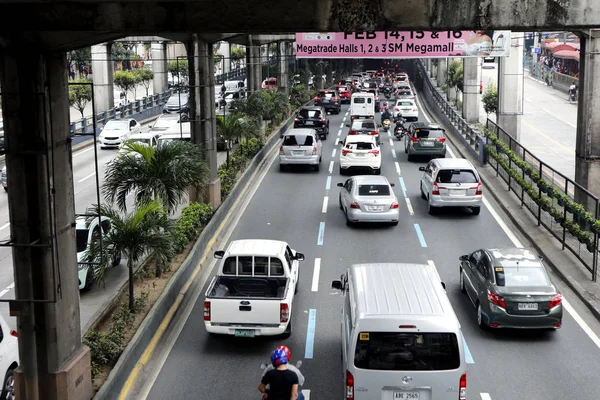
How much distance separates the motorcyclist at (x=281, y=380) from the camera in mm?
10602

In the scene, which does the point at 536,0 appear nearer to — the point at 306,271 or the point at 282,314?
the point at 282,314

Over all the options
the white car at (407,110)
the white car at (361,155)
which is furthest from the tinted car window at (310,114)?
the white car at (361,155)

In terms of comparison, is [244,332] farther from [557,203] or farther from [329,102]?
[329,102]

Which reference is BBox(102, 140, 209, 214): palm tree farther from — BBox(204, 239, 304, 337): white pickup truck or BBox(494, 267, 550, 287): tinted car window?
BBox(494, 267, 550, 287): tinted car window

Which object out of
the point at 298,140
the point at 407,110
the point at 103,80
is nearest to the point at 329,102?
the point at 407,110

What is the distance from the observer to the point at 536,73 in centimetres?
11431

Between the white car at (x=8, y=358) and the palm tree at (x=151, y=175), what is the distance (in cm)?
589

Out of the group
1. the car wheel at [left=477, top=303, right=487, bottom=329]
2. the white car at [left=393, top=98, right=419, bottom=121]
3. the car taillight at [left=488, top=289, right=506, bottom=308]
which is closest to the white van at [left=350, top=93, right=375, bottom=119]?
the white car at [left=393, top=98, right=419, bottom=121]

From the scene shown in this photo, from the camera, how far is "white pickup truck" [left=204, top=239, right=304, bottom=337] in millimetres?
15195

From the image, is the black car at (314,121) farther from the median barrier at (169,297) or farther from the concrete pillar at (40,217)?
the concrete pillar at (40,217)

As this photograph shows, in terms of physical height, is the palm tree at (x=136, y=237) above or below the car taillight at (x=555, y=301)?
above

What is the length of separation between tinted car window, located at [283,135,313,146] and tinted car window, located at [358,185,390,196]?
31.2 ft

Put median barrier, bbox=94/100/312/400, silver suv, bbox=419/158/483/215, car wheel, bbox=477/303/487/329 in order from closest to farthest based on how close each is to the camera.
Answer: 1. median barrier, bbox=94/100/312/400
2. car wheel, bbox=477/303/487/329
3. silver suv, bbox=419/158/483/215

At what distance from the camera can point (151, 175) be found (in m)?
19.6
